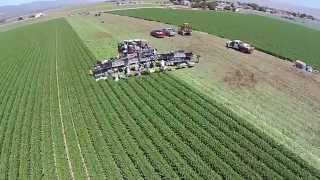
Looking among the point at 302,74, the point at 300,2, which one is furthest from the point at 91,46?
the point at 300,2

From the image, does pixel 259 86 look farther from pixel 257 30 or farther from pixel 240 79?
pixel 257 30

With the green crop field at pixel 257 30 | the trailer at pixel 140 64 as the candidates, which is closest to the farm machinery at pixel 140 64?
the trailer at pixel 140 64

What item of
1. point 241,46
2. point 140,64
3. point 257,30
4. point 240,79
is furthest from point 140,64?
point 257,30

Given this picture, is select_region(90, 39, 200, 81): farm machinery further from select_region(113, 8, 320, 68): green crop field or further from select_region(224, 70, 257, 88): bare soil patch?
select_region(113, 8, 320, 68): green crop field

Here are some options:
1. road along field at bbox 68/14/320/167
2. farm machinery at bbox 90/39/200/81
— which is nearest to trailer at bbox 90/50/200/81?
farm machinery at bbox 90/39/200/81

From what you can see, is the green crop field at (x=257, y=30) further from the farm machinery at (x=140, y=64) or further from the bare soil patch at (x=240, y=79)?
the farm machinery at (x=140, y=64)

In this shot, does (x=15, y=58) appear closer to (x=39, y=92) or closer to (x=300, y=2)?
(x=39, y=92)

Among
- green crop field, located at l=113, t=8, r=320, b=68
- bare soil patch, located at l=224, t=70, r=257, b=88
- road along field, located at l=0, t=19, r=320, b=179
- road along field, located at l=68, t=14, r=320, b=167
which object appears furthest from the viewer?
green crop field, located at l=113, t=8, r=320, b=68
